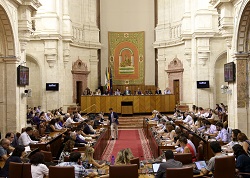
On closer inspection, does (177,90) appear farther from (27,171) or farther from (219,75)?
(27,171)

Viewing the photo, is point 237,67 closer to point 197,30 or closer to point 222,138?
point 222,138

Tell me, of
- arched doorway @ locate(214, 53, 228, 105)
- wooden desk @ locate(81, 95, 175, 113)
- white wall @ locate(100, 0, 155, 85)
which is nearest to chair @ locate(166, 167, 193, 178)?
arched doorway @ locate(214, 53, 228, 105)

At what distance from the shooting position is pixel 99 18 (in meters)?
27.6

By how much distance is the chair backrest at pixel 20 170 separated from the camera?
6.05 m

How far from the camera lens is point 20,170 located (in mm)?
6070

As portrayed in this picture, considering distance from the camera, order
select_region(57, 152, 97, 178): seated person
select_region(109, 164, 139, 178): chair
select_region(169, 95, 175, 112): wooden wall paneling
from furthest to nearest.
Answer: select_region(169, 95, 175, 112): wooden wall paneling
select_region(57, 152, 97, 178): seated person
select_region(109, 164, 139, 178): chair

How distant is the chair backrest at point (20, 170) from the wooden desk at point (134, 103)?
55.3ft

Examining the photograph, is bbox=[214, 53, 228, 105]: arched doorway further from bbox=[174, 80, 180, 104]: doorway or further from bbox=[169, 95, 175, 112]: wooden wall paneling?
bbox=[174, 80, 180, 104]: doorway

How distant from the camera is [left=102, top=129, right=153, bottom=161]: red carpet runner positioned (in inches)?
505

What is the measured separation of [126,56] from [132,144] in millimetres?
13290

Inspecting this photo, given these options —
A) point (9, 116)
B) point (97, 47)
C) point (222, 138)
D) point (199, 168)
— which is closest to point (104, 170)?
point (199, 168)

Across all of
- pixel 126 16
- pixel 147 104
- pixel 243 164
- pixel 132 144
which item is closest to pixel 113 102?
pixel 147 104

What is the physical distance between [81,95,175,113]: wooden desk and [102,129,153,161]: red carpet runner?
130 inches

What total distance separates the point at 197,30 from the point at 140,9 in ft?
25.0
